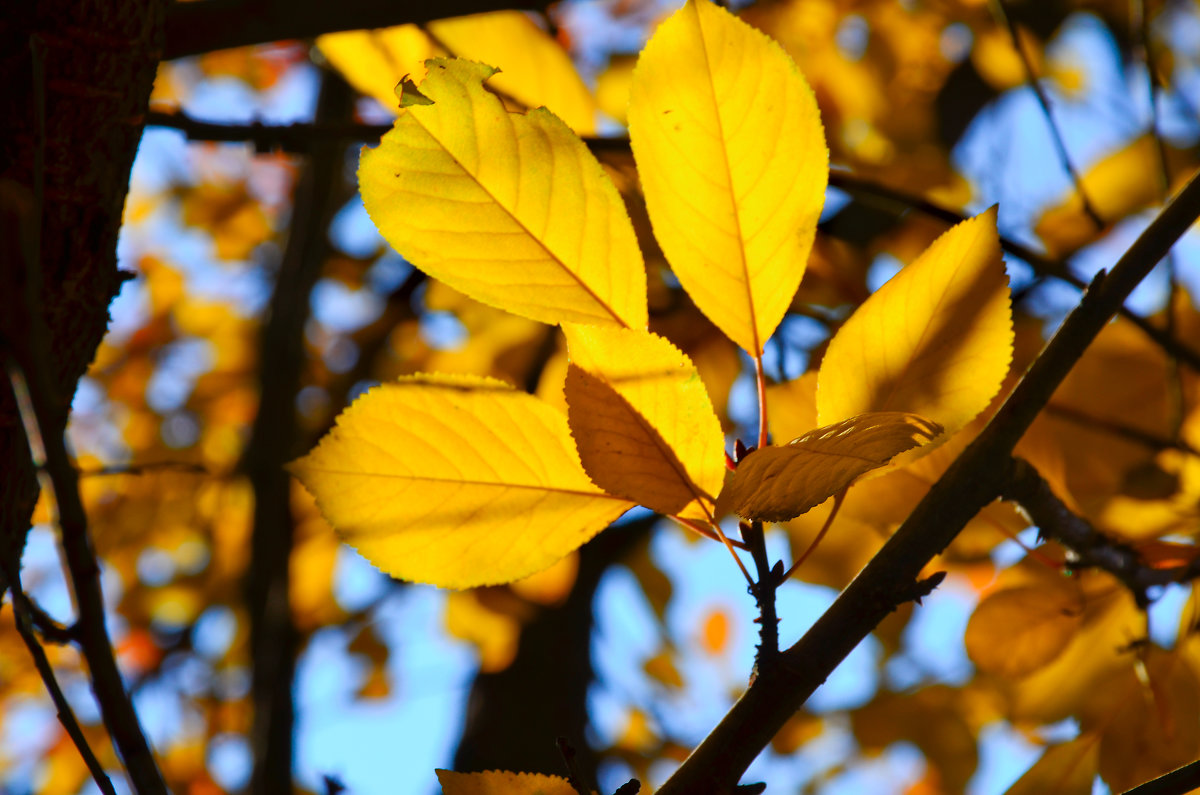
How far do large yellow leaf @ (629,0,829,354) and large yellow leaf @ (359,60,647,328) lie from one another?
24 millimetres

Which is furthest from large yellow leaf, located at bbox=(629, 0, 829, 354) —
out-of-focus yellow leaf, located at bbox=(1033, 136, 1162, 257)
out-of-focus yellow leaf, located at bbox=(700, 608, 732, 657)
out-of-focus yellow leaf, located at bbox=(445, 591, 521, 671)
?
out-of-focus yellow leaf, located at bbox=(700, 608, 732, 657)

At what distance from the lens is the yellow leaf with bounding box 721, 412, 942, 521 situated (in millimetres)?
268

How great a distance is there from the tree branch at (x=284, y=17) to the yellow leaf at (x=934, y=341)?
346 mm

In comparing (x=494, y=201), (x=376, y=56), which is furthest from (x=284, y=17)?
(x=494, y=201)

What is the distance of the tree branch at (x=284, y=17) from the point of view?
531 millimetres

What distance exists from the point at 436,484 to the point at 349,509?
38mm

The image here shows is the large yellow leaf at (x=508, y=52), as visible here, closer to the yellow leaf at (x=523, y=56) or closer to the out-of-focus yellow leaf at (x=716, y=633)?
the yellow leaf at (x=523, y=56)

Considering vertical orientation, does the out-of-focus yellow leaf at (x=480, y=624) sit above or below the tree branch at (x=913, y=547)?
above

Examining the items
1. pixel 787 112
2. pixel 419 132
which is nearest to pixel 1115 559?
pixel 787 112

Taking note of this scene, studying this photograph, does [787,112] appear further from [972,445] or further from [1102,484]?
[1102,484]

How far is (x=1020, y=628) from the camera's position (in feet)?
1.77

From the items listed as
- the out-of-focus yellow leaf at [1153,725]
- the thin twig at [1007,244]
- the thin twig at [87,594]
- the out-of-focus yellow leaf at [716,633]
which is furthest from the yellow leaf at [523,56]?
the out-of-focus yellow leaf at [716,633]

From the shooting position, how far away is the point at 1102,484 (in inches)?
26.2

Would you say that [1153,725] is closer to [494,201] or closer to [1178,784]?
[1178,784]
